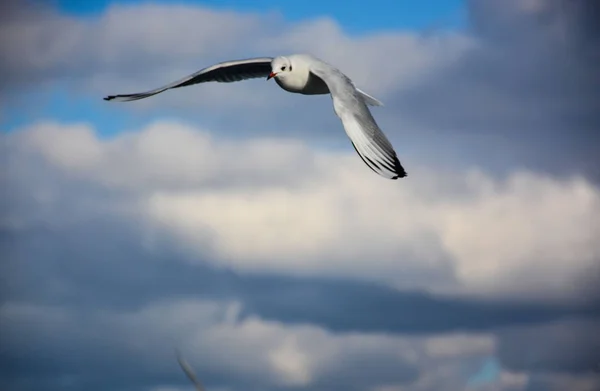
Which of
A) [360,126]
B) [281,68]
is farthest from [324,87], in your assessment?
[360,126]

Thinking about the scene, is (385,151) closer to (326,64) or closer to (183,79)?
(326,64)

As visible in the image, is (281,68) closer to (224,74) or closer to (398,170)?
(224,74)

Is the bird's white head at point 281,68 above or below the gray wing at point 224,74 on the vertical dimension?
below

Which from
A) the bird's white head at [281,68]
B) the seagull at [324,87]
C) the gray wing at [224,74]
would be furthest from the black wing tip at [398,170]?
the gray wing at [224,74]

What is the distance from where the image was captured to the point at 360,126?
13.2 metres

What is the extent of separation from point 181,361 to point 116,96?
14778 millimetres

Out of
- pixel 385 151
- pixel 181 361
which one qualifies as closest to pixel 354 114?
pixel 385 151

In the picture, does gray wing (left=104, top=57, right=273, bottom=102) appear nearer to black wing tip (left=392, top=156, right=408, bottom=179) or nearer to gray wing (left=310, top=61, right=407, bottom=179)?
gray wing (left=310, top=61, right=407, bottom=179)

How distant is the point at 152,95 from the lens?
60.4ft

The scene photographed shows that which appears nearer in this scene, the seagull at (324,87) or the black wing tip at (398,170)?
the black wing tip at (398,170)

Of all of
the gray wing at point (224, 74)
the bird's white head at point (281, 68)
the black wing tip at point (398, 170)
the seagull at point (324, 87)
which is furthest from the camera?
the gray wing at point (224, 74)

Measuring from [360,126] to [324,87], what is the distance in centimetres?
329

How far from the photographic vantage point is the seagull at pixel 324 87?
Result: 12.4 metres

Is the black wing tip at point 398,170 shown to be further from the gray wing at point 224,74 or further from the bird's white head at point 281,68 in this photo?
the gray wing at point 224,74
